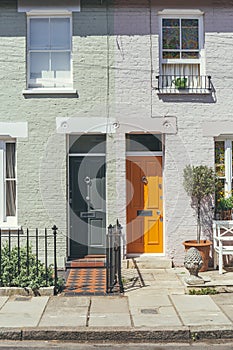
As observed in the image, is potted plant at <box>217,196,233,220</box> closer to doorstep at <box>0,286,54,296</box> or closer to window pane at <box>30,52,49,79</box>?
doorstep at <box>0,286,54,296</box>

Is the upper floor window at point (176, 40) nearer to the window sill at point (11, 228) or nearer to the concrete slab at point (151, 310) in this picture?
the window sill at point (11, 228)

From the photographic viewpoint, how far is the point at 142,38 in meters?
12.2

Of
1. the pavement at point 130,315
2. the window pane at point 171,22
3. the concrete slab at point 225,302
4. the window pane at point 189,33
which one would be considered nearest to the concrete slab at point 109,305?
the pavement at point 130,315

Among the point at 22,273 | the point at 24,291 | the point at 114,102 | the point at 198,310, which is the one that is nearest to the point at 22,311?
the point at 24,291

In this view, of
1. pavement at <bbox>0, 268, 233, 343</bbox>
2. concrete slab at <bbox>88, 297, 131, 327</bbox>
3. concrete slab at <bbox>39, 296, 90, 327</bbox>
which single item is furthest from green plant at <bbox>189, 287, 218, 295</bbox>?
concrete slab at <bbox>39, 296, 90, 327</bbox>

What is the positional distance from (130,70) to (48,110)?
→ 205 centimetres

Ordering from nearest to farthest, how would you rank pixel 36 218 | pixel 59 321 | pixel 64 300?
1. pixel 59 321
2. pixel 64 300
3. pixel 36 218

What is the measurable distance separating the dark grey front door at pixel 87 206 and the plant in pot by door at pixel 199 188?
6.38ft

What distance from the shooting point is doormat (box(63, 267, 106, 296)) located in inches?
388

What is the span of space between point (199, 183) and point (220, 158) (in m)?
1.07

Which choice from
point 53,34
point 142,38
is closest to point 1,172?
point 53,34

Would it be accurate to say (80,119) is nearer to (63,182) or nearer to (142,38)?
(63,182)

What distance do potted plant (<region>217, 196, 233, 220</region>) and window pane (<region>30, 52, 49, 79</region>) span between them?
194 inches

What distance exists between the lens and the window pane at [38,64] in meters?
12.3
